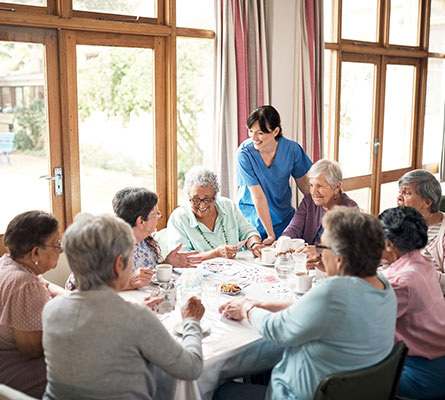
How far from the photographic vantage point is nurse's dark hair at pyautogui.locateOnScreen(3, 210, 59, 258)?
207cm

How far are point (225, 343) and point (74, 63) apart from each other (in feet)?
8.41

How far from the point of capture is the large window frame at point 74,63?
371 centimetres

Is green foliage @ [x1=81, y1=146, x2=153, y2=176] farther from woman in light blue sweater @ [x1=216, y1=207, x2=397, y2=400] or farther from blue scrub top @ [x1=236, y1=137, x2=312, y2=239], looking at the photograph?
woman in light blue sweater @ [x1=216, y1=207, x2=397, y2=400]

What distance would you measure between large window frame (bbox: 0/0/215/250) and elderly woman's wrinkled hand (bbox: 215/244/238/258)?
1391 mm

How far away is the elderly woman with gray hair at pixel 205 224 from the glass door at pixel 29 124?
3.79ft

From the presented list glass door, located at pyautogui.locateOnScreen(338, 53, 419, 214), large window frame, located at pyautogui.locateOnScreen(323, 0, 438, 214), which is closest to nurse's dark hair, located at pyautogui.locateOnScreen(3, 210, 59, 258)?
large window frame, located at pyautogui.locateOnScreen(323, 0, 438, 214)

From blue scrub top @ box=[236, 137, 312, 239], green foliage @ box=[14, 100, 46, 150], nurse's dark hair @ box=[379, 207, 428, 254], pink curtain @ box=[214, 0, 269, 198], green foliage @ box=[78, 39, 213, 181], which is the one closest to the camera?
nurse's dark hair @ box=[379, 207, 428, 254]

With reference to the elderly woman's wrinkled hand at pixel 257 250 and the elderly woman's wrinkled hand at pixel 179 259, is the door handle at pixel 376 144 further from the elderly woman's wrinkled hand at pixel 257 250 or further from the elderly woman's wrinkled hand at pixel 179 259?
the elderly woman's wrinkled hand at pixel 179 259

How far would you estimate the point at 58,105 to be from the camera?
3.88 meters

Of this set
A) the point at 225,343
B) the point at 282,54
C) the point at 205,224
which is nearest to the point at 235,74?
the point at 282,54

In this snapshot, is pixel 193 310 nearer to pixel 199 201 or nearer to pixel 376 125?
pixel 199 201

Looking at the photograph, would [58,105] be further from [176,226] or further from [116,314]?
[116,314]

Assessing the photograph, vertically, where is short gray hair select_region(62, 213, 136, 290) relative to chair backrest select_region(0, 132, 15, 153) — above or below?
below

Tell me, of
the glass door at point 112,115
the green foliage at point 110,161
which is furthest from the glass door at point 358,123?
the green foliage at point 110,161
